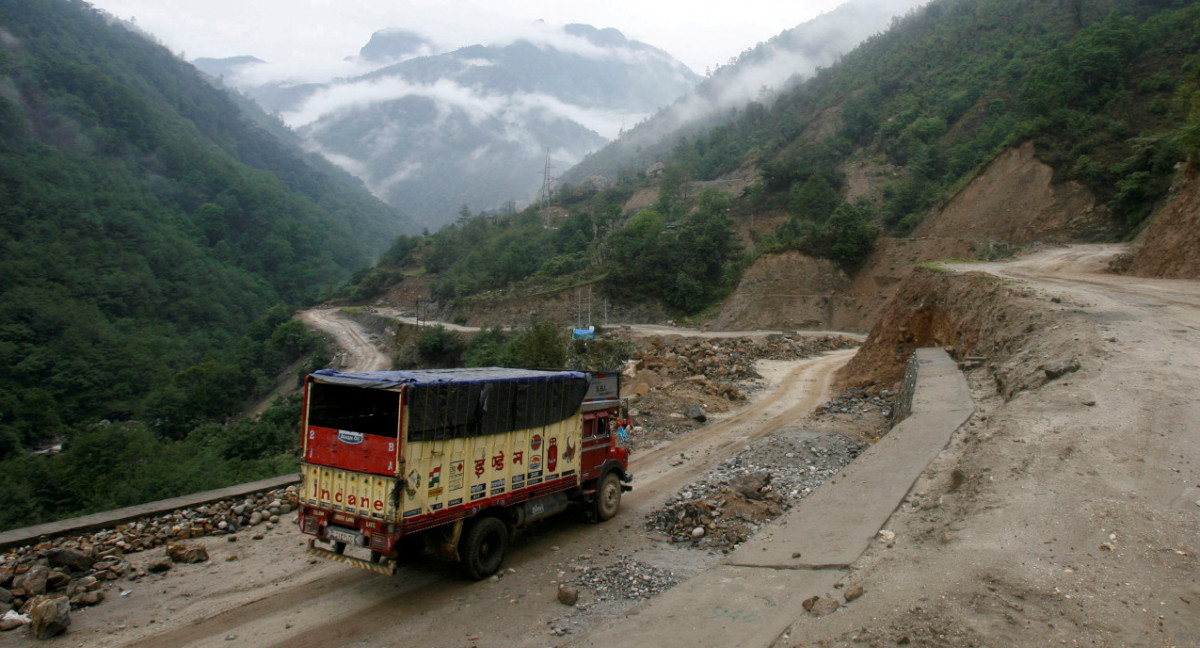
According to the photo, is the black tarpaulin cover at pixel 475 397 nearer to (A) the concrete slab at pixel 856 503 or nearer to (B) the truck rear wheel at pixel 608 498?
(B) the truck rear wheel at pixel 608 498

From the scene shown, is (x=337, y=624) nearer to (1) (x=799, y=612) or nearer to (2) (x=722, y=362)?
(1) (x=799, y=612)

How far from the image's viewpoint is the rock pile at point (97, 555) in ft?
23.7

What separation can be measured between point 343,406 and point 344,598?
2397mm

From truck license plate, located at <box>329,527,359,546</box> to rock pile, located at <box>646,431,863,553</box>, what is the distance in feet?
15.9

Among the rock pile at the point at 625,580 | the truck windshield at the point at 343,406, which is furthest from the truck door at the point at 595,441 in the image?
the truck windshield at the point at 343,406

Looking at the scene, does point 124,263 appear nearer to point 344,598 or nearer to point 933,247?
point 344,598

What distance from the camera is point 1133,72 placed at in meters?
44.1

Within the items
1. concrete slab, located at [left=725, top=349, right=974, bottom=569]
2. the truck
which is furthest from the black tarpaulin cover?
concrete slab, located at [left=725, top=349, right=974, bottom=569]

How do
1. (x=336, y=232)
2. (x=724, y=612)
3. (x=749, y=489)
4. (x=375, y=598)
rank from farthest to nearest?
1. (x=336, y=232)
2. (x=749, y=489)
3. (x=375, y=598)
4. (x=724, y=612)

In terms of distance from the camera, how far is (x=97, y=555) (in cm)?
874

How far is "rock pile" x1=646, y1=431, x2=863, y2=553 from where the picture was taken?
9.98m

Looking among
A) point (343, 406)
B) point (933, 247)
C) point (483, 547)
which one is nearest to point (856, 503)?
point (483, 547)

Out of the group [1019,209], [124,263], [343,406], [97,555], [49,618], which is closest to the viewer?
[49,618]

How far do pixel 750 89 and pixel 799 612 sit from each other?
545ft
